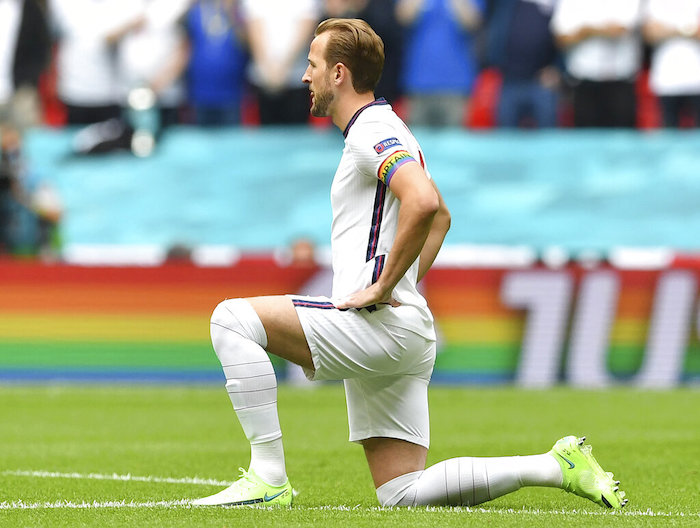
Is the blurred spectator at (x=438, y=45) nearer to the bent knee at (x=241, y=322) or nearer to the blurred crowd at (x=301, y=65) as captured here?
the blurred crowd at (x=301, y=65)

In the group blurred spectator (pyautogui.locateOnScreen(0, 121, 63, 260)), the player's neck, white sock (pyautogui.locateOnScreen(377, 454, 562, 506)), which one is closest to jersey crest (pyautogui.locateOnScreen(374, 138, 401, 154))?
the player's neck

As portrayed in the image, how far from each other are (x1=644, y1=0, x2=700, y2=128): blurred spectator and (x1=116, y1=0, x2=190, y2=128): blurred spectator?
18.8ft

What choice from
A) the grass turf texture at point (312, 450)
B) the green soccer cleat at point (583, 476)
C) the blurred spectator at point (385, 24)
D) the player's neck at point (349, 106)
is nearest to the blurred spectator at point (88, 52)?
the blurred spectator at point (385, 24)

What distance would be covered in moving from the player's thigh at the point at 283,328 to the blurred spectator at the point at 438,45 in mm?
11426

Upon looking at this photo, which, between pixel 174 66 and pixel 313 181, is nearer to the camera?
pixel 174 66

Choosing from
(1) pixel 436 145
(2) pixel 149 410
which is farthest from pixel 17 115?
(2) pixel 149 410

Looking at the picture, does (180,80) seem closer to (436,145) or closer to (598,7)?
(436,145)

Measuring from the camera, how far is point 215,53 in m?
17.0

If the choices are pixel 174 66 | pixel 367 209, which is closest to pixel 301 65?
pixel 174 66

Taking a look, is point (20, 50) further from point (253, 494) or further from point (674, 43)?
point (253, 494)

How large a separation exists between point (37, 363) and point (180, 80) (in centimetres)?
445

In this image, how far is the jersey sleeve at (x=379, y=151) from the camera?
5395 millimetres

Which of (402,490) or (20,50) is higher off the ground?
(20,50)

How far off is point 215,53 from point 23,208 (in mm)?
3032
